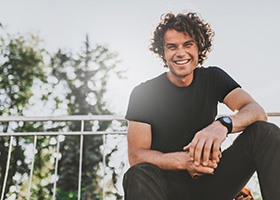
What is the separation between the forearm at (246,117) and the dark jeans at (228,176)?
0.16 ft

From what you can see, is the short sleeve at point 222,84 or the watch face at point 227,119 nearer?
the watch face at point 227,119

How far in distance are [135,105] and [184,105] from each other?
26 cm

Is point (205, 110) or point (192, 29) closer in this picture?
point (205, 110)

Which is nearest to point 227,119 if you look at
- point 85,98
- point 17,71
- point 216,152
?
point 216,152

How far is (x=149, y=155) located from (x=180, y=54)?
25.0 inches

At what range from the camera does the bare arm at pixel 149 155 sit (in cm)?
147

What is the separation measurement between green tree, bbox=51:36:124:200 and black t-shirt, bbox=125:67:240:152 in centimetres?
1356

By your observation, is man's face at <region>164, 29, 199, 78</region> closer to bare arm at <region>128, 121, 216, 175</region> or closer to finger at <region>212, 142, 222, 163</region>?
bare arm at <region>128, 121, 216, 175</region>

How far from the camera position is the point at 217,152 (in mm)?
1404

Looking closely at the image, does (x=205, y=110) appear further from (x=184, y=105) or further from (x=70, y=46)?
(x=70, y=46)

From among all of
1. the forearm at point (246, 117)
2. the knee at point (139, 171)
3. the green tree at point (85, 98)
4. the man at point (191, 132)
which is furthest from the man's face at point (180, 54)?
the green tree at point (85, 98)

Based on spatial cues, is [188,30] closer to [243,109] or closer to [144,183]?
[243,109]

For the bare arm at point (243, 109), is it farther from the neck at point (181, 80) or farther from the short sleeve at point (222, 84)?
the neck at point (181, 80)

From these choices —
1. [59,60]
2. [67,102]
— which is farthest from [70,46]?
[67,102]
